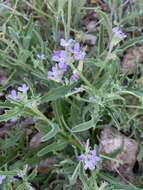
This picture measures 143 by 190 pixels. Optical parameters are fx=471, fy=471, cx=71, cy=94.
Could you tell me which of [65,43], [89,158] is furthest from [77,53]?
[89,158]

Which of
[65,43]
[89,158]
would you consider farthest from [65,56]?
[89,158]

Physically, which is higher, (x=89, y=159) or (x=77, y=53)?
(x=77, y=53)

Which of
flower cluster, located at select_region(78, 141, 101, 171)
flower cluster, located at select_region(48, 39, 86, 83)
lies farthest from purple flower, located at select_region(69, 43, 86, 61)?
flower cluster, located at select_region(78, 141, 101, 171)

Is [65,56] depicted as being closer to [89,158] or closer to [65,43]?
[65,43]

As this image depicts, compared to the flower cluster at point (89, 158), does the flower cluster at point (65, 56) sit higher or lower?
higher

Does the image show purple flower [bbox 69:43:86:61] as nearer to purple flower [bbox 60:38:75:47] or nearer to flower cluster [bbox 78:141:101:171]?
purple flower [bbox 60:38:75:47]

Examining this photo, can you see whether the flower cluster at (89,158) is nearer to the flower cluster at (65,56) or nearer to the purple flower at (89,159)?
the purple flower at (89,159)

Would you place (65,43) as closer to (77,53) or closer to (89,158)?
(77,53)

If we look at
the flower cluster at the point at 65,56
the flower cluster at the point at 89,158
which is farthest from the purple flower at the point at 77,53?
the flower cluster at the point at 89,158

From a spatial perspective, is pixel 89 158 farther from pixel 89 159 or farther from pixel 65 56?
pixel 65 56

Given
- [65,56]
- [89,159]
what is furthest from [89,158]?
[65,56]

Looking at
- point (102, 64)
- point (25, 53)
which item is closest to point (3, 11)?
point (25, 53)

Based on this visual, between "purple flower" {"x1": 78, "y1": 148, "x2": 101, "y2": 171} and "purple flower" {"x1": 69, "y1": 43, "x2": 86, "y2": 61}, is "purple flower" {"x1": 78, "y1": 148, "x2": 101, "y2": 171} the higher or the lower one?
the lower one
